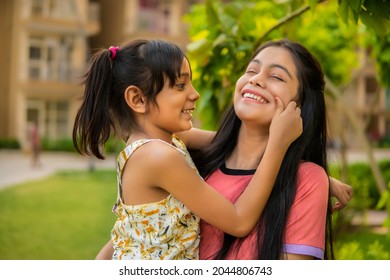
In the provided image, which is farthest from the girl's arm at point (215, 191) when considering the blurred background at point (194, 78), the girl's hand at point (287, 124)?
the blurred background at point (194, 78)

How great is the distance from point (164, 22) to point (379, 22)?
1565 cm

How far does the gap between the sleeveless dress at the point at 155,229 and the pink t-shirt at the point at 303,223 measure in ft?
0.15

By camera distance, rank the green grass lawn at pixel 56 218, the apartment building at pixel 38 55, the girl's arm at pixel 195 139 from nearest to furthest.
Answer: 1. the girl's arm at pixel 195 139
2. the green grass lawn at pixel 56 218
3. the apartment building at pixel 38 55

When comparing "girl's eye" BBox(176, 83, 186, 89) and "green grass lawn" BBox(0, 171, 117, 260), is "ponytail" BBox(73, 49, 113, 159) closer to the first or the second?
"girl's eye" BBox(176, 83, 186, 89)

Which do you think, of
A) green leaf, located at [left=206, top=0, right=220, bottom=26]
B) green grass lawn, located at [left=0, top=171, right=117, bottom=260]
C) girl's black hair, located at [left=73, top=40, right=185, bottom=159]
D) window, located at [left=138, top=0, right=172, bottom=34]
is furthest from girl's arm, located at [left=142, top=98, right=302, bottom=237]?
window, located at [left=138, top=0, right=172, bottom=34]

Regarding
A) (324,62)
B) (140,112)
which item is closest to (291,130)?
(140,112)

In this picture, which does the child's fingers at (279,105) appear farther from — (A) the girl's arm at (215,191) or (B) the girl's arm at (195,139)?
(B) the girl's arm at (195,139)

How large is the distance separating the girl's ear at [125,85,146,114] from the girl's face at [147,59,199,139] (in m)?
0.02

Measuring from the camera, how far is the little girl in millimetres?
1286

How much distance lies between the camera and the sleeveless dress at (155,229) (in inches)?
51.2

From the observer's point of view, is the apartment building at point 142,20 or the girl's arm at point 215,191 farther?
the apartment building at point 142,20

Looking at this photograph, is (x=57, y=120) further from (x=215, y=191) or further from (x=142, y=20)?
(x=215, y=191)

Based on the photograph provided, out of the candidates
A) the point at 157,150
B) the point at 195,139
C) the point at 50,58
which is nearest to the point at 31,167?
the point at 50,58

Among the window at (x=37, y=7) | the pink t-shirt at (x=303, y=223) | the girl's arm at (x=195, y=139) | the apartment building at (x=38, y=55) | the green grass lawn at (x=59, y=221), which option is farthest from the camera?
the window at (x=37, y=7)
